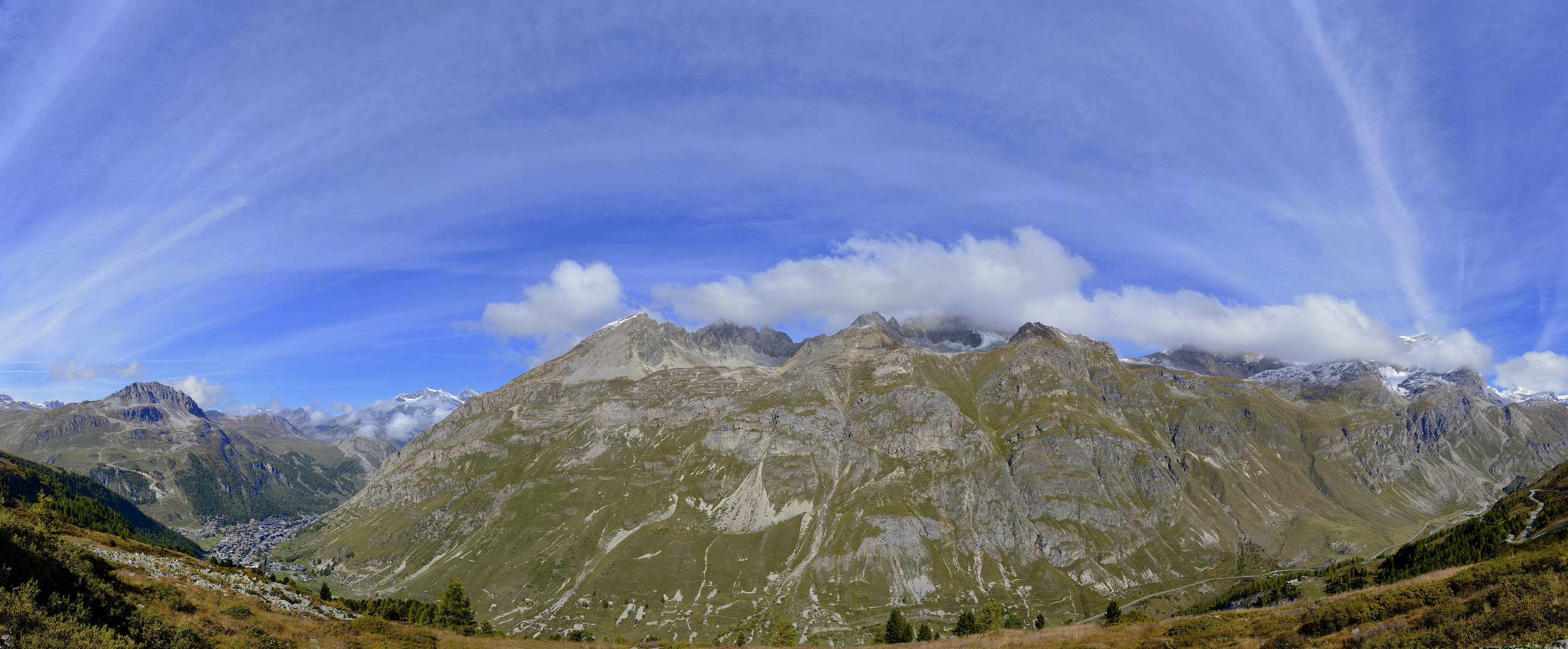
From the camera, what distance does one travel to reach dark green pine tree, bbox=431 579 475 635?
10462cm

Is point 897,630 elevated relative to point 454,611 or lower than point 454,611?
lower

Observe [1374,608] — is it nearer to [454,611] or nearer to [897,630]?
[897,630]

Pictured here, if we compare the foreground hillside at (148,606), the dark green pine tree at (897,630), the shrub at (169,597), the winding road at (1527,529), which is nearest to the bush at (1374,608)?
the foreground hillside at (148,606)

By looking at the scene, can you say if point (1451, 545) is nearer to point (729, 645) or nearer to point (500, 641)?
point (729, 645)

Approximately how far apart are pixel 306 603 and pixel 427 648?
19.2m

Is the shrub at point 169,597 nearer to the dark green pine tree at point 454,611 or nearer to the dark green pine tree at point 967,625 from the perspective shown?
the dark green pine tree at point 454,611

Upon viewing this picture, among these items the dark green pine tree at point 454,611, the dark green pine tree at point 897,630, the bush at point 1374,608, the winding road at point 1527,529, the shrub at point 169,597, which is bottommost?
the dark green pine tree at point 897,630

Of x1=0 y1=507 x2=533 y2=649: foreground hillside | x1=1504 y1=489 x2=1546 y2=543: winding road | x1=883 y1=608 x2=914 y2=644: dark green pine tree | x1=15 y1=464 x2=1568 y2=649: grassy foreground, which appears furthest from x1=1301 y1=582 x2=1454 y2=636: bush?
x1=1504 y1=489 x2=1546 y2=543: winding road

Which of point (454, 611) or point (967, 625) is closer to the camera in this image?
point (454, 611)

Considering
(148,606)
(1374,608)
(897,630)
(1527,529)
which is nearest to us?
(148,606)

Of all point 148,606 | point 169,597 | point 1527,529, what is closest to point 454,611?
point 169,597

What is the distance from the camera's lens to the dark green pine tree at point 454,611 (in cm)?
10462

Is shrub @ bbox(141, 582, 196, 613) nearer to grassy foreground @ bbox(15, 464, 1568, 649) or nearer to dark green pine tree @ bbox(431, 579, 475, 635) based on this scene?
grassy foreground @ bbox(15, 464, 1568, 649)

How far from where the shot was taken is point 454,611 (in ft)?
361
